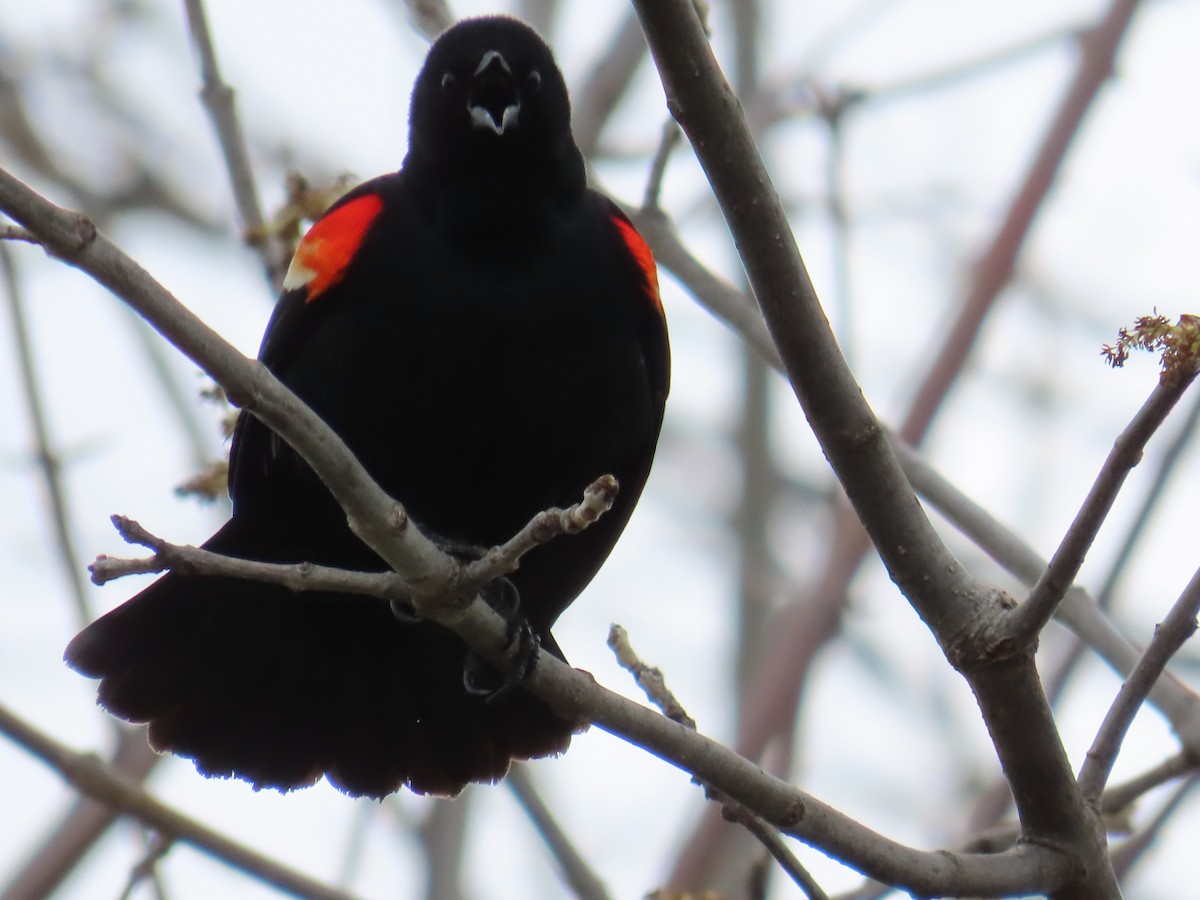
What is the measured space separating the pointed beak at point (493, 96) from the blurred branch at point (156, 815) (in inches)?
59.6

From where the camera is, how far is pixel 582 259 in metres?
3.21

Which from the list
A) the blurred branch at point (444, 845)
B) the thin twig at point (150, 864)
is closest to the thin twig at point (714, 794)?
the thin twig at point (150, 864)

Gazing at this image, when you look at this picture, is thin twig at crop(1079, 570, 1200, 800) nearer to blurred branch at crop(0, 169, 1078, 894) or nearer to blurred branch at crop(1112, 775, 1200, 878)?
blurred branch at crop(0, 169, 1078, 894)

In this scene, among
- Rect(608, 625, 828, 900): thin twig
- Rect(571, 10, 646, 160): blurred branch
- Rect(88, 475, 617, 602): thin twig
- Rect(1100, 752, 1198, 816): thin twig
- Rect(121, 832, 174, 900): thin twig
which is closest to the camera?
Rect(88, 475, 617, 602): thin twig

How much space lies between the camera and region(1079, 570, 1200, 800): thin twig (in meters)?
2.16

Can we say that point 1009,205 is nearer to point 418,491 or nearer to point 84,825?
point 418,491

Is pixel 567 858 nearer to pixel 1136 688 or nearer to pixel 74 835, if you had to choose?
pixel 1136 688

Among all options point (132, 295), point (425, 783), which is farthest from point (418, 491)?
point (132, 295)

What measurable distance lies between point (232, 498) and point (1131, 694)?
6.14ft

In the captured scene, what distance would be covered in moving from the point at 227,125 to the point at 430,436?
95 cm

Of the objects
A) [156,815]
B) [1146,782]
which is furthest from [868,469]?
[156,815]

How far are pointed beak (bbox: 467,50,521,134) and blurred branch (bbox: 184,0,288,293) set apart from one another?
1.87 feet

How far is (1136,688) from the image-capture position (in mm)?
2293

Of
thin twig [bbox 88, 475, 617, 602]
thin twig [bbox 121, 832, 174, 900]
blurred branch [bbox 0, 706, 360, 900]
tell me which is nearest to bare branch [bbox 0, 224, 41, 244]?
thin twig [bbox 88, 475, 617, 602]
